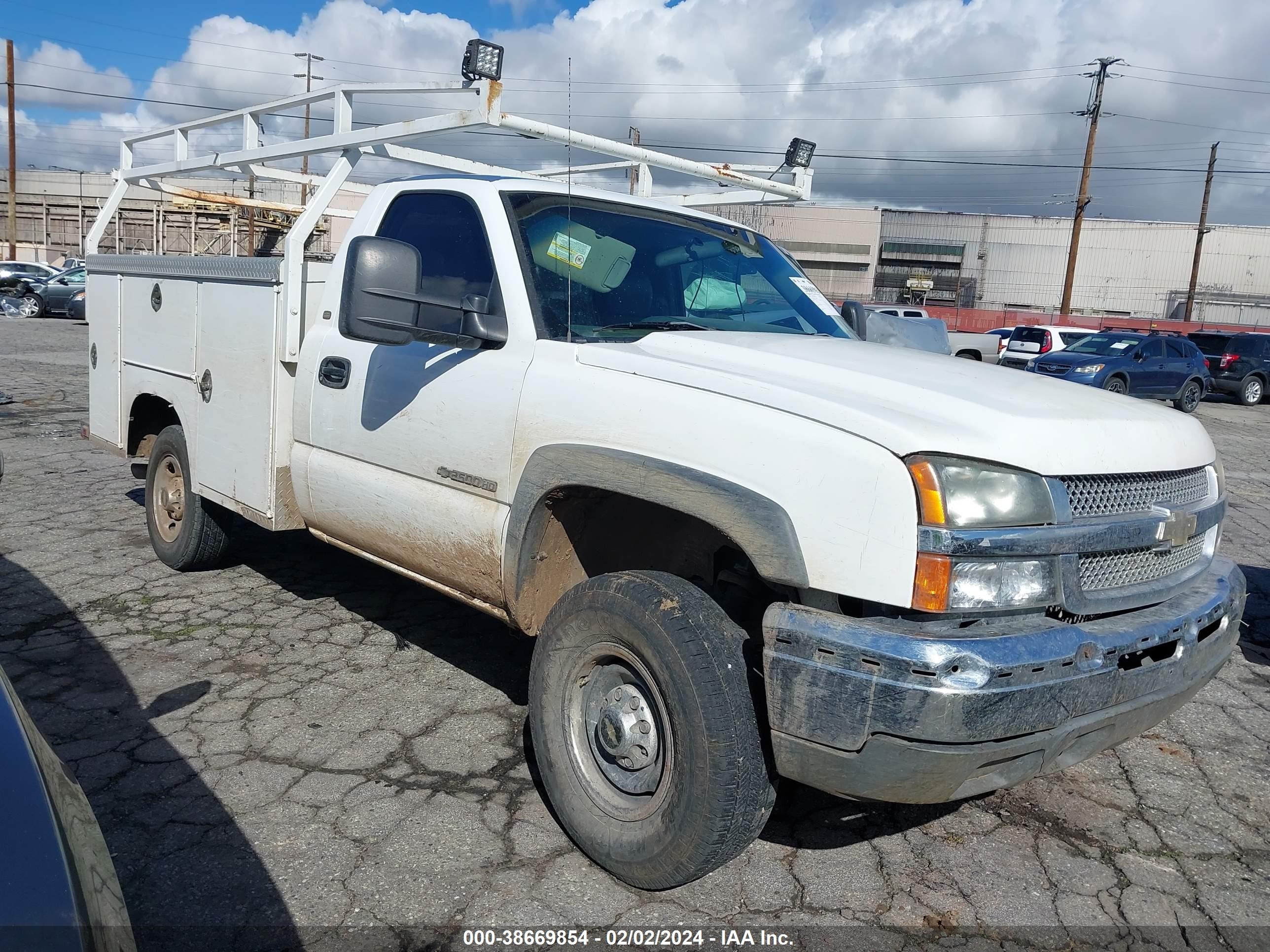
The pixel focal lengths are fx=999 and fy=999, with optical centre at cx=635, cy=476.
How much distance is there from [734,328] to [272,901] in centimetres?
237

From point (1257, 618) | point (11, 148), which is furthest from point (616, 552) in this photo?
point (11, 148)

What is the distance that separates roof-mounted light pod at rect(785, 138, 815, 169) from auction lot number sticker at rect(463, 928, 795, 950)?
13.1 feet

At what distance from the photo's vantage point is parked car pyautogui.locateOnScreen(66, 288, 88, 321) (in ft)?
89.3

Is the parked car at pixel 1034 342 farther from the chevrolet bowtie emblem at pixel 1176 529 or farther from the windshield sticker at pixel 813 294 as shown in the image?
the chevrolet bowtie emblem at pixel 1176 529

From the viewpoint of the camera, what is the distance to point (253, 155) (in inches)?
188

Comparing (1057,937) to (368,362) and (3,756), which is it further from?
(368,362)

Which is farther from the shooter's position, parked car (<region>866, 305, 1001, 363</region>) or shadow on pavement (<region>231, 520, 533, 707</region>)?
parked car (<region>866, 305, 1001, 363</region>)

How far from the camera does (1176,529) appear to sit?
9.12 feet

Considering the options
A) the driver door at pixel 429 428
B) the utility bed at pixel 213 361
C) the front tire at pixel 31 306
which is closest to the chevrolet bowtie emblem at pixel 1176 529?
the driver door at pixel 429 428

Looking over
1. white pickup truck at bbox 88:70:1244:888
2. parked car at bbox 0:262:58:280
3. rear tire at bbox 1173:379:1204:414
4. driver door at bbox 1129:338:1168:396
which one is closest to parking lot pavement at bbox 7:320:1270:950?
white pickup truck at bbox 88:70:1244:888

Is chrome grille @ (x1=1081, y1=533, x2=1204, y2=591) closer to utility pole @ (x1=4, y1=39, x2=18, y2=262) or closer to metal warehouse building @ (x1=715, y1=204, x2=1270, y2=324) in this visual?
utility pole @ (x1=4, y1=39, x2=18, y2=262)


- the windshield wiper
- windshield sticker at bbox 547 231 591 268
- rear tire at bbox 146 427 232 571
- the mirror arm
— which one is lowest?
rear tire at bbox 146 427 232 571

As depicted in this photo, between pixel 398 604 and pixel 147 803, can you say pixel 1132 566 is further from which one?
pixel 398 604

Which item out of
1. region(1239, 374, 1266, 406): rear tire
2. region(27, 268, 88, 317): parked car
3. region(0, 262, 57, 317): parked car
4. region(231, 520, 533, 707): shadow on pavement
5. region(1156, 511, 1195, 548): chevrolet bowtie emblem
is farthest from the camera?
region(27, 268, 88, 317): parked car
